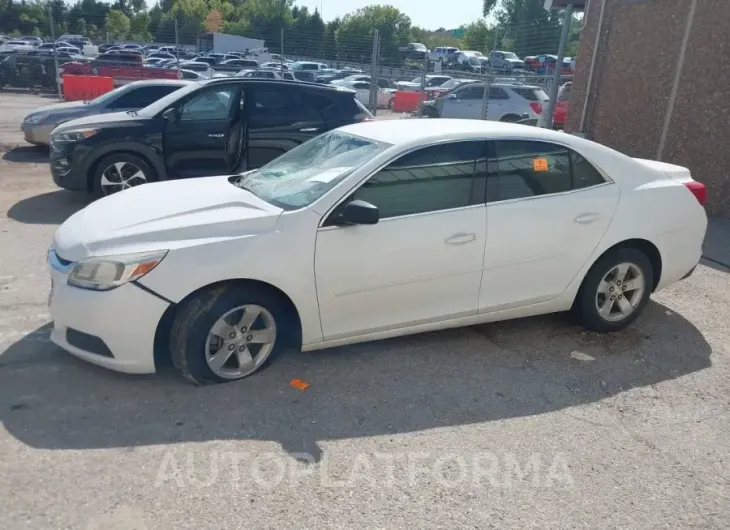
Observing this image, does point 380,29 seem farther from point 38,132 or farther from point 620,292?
point 620,292

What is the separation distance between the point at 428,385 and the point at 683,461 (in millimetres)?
1442

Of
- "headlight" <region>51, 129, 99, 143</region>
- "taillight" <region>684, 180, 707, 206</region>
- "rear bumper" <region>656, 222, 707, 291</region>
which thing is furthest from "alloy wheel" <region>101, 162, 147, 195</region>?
"taillight" <region>684, 180, 707, 206</region>

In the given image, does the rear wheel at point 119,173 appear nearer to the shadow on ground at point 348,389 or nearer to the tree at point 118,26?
the shadow on ground at point 348,389

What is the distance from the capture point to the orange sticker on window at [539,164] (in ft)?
13.7

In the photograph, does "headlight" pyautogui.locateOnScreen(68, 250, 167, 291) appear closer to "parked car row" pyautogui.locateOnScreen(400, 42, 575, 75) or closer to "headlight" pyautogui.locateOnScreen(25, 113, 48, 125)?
"headlight" pyautogui.locateOnScreen(25, 113, 48, 125)

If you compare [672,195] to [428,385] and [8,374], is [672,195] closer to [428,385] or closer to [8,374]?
[428,385]

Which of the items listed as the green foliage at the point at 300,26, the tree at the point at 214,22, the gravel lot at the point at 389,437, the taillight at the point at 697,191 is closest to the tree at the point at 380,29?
the green foliage at the point at 300,26

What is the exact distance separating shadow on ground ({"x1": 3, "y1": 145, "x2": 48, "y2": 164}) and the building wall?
9.71 meters

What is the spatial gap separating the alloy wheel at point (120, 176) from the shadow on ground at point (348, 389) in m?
3.64

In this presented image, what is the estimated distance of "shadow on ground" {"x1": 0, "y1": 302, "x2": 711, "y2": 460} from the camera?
3.20 metres

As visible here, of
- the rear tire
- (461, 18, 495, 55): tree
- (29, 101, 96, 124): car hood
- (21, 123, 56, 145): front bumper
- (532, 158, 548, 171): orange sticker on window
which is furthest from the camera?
(461, 18, 495, 55): tree

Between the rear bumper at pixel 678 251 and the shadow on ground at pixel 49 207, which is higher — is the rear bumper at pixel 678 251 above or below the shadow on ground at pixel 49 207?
above

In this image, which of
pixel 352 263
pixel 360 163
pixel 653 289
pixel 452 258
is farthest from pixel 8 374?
pixel 653 289

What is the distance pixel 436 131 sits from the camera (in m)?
4.08
